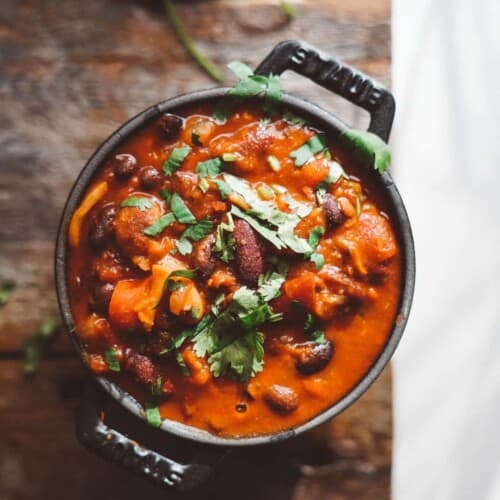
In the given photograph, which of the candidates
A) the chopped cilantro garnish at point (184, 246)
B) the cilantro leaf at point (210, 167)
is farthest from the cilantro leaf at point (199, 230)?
the cilantro leaf at point (210, 167)

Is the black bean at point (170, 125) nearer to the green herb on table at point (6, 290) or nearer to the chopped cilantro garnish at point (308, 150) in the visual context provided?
the chopped cilantro garnish at point (308, 150)

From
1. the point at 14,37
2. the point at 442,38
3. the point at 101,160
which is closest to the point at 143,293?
the point at 101,160

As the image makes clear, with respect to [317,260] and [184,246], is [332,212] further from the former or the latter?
[184,246]

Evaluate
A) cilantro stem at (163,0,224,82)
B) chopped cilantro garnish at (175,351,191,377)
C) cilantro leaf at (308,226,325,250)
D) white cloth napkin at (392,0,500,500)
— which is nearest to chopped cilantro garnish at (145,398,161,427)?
chopped cilantro garnish at (175,351,191,377)

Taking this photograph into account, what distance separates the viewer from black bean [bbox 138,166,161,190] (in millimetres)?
2289

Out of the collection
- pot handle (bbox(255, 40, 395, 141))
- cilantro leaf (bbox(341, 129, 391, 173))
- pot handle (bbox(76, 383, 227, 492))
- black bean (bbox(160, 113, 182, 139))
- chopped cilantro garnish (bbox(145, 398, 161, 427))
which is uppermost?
pot handle (bbox(255, 40, 395, 141))

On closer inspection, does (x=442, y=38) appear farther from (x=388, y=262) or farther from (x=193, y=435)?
(x=193, y=435)

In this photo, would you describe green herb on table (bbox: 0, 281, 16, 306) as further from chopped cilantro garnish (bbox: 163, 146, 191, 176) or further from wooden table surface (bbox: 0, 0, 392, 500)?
chopped cilantro garnish (bbox: 163, 146, 191, 176)

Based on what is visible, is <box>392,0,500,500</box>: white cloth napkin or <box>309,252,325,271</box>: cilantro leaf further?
<box>392,0,500,500</box>: white cloth napkin

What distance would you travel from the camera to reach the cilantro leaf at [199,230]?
2260 millimetres

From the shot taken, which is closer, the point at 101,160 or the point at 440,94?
the point at 101,160

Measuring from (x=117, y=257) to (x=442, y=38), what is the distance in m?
1.37

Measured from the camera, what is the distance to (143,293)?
2.24 m

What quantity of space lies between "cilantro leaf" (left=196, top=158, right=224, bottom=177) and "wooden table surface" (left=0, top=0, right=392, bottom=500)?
59 centimetres
